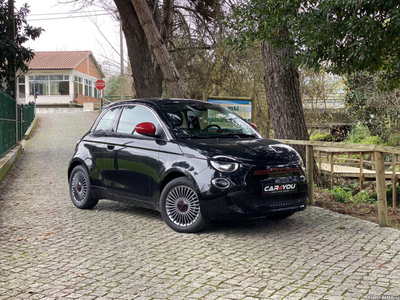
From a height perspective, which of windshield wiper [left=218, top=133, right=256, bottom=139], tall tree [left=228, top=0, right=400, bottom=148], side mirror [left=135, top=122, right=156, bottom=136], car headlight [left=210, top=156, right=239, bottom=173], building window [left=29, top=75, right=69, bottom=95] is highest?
building window [left=29, top=75, right=69, bottom=95]

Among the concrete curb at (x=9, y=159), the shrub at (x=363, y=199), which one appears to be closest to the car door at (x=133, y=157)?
the concrete curb at (x=9, y=159)

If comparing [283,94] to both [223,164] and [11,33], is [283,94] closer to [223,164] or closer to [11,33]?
[223,164]

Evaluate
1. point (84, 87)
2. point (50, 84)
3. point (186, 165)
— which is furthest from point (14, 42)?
point (84, 87)

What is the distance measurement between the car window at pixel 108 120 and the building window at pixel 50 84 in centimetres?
4807

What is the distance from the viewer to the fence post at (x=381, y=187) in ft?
22.3

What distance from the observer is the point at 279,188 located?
648 centimetres

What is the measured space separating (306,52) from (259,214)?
4.09m

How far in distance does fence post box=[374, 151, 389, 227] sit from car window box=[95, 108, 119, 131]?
13.2 feet

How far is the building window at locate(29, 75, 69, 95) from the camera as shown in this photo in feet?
178

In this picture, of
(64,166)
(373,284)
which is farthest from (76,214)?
(64,166)

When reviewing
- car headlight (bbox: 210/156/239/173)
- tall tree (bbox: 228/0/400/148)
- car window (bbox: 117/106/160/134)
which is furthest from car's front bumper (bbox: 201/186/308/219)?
tall tree (bbox: 228/0/400/148)

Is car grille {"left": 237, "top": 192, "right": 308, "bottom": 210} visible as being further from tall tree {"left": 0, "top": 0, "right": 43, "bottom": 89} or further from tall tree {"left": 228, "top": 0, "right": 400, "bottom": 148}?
tall tree {"left": 0, "top": 0, "right": 43, "bottom": 89}

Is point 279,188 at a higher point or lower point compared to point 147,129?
lower

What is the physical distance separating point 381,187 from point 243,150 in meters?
2.04
